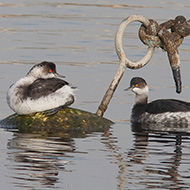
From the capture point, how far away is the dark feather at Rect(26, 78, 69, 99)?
14.7m

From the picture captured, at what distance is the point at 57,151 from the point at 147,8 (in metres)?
22.0

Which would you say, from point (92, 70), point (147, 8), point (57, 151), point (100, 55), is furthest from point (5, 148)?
point (147, 8)

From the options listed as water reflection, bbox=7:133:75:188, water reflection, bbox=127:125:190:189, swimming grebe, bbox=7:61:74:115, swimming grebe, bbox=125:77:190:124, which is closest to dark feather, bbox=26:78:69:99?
swimming grebe, bbox=7:61:74:115

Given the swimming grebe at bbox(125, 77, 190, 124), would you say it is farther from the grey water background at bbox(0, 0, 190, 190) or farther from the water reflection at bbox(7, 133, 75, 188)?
the water reflection at bbox(7, 133, 75, 188)

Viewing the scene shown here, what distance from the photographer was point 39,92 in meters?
14.8

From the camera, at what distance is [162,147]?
13.7 metres

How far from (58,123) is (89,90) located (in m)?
4.36

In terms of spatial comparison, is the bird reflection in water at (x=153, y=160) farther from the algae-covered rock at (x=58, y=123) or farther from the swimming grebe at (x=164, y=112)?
the swimming grebe at (x=164, y=112)

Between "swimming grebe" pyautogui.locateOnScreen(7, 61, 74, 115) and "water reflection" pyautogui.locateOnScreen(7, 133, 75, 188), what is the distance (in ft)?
2.19

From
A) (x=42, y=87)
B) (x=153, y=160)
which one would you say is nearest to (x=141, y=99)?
(x=42, y=87)

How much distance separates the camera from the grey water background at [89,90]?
11.4 m

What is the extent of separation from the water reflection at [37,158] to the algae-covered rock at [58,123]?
56cm

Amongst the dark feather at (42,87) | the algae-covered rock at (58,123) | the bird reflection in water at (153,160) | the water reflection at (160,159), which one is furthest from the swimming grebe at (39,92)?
the water reflection at (160,159)

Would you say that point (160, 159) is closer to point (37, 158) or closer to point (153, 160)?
point (153, 160)
